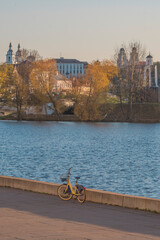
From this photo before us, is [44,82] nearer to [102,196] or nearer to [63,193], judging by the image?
[63,193]

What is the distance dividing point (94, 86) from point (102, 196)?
8640cm

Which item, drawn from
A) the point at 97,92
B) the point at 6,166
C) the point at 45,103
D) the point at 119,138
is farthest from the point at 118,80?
the point at 6,166

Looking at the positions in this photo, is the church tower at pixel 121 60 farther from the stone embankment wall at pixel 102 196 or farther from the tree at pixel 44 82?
the stone embankment wall at pixel 102 196

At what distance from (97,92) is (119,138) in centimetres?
2896

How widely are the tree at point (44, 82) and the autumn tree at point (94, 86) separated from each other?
19.1 feet

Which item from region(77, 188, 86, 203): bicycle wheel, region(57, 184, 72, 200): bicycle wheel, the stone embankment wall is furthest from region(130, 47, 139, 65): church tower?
region(77, 188, 86, 203): bicycle wheel

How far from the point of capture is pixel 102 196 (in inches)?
531

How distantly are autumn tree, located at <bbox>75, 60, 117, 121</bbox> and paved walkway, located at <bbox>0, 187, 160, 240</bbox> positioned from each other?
85877mm

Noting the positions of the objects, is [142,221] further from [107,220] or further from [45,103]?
[45,103]

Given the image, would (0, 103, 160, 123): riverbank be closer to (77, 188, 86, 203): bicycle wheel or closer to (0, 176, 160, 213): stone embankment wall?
(0, 176, 160, 213): stone embankment wall

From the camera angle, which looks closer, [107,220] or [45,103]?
[107,220]

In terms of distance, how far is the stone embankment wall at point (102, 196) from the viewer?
41.2 feet

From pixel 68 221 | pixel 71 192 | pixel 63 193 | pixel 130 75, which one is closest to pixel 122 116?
pixel 130 75

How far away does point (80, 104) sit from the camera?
101 metres
